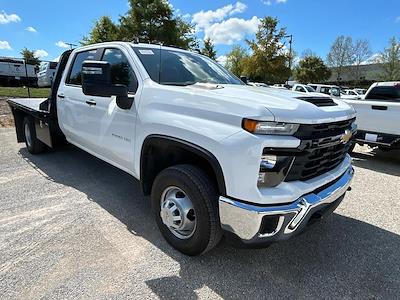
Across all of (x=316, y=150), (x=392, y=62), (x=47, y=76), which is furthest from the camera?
(x=392, y=62)

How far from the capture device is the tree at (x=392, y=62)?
144 ft

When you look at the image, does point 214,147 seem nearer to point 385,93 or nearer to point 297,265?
point 297,265

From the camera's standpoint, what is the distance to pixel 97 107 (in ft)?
12.7

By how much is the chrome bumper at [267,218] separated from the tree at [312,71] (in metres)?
50.4

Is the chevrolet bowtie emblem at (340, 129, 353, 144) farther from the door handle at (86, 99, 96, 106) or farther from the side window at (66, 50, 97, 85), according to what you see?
the side window at (66, 50, 97, 85)

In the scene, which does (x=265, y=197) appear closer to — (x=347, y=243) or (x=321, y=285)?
(x=321, y=285)

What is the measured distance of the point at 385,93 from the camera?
24.6 feet

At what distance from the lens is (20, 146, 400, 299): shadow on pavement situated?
2.55 m

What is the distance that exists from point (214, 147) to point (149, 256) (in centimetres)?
123

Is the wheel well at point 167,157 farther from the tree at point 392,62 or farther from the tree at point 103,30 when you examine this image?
the tree at point 392,62

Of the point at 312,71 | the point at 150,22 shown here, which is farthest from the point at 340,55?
the point at 150,22

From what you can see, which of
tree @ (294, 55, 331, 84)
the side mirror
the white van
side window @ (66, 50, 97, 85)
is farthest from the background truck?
tree @ (294, 55, 331, 84)

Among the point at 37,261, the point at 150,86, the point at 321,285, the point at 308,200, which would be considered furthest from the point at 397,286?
the point at 37,261

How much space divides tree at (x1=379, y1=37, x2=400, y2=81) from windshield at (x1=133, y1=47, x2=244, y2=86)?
48.2m
